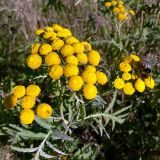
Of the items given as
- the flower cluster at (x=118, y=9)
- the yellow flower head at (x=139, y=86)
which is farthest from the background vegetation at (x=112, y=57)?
the yellow flower head at (x=139, y=86)

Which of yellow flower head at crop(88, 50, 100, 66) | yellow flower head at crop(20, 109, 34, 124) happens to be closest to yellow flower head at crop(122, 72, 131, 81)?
yellow flower head at crop(88, 50, 100, 66)

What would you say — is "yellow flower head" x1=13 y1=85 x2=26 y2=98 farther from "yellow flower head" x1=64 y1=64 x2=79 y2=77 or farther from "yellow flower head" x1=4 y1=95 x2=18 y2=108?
"yellow flower head" x1=64 y1=64 x2=79 y2=77

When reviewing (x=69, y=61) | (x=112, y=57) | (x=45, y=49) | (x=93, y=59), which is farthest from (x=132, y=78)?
(x=112, y=57)

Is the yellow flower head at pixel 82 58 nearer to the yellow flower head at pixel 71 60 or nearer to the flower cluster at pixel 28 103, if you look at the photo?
the yellow flower head at pixel 71 60

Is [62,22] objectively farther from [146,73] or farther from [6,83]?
[146,73]

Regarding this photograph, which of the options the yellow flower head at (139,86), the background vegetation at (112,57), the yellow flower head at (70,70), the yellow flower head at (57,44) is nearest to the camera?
the yellow flower head at (70,70)

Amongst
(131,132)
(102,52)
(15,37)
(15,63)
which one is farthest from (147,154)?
(15,37)

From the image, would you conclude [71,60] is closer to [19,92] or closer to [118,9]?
[19,92]
